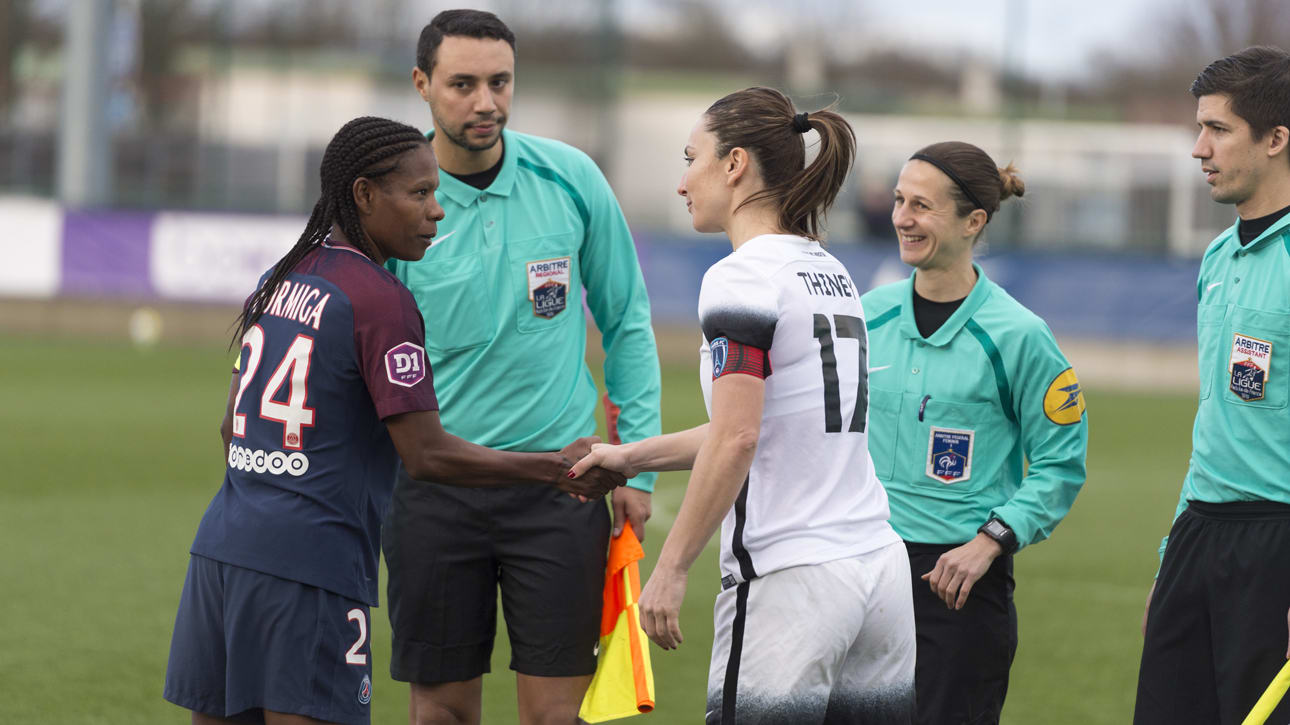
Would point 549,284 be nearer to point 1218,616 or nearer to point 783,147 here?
point 783,147

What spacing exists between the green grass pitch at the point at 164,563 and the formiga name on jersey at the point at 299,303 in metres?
1.34

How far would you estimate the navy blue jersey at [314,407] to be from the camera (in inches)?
140

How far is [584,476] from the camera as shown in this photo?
162 inches

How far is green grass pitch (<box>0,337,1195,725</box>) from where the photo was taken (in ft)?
22.2

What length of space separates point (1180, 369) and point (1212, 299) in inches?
789

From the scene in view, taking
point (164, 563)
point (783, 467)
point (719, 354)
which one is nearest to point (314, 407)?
point (719, 354)

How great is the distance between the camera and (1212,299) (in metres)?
4.24

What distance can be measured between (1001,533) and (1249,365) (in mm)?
805

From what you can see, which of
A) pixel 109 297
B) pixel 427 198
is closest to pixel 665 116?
pixel 109 297

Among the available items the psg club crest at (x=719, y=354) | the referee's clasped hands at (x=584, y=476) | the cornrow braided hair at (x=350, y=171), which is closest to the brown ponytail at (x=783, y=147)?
the psg club crest at (x=719, y=354)

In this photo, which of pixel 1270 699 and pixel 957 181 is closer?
pixel 1270 699

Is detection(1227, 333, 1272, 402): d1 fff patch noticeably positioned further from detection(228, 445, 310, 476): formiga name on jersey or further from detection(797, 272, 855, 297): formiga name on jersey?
detection(228, 445, 310, 476): formiga name on jersey

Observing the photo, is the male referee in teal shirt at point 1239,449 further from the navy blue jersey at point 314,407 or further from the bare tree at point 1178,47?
the bare tree at point 1178,47

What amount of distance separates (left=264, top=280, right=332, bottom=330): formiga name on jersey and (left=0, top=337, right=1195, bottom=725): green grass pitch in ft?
4.39
